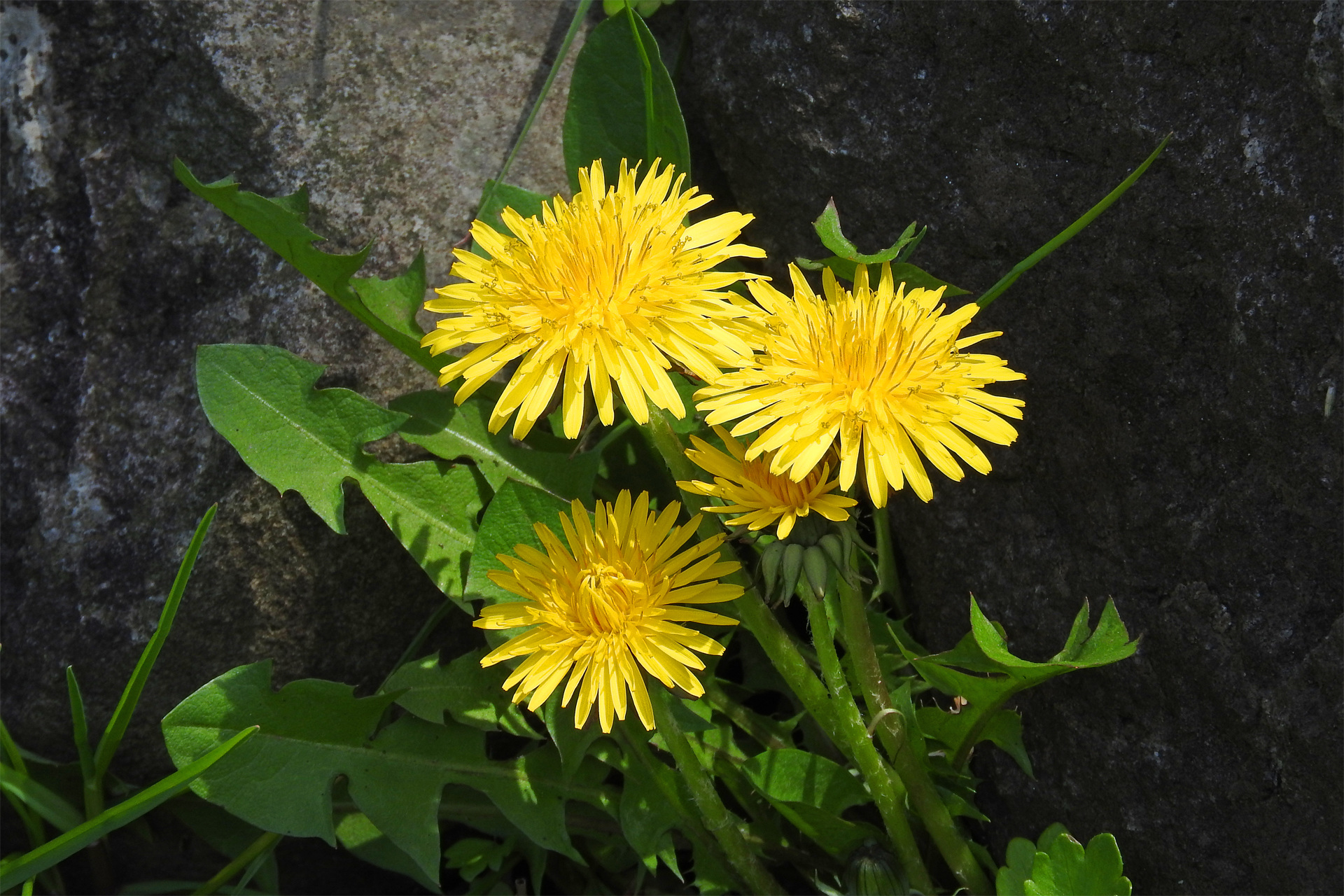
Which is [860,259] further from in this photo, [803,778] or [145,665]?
[145,665]

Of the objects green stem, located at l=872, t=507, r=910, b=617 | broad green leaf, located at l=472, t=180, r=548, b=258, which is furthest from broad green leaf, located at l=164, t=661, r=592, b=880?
broad green leaf, located at l=472, t=180, r=548, b=258

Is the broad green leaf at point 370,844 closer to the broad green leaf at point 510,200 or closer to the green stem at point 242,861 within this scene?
the green stem at point 242,861

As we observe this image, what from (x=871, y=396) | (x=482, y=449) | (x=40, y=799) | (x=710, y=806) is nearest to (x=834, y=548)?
(x=871, y=396)

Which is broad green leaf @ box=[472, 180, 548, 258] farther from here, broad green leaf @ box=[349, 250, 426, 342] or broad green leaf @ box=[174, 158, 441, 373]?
broad green leaf @ box=[174, 158, 441, 373]

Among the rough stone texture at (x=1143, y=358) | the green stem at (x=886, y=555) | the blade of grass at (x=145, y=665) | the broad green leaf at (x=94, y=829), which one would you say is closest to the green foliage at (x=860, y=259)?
the rough stone texture at (x=1143, y=358)

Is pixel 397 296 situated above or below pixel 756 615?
above

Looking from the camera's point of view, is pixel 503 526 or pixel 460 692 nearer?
pixel 503 526
